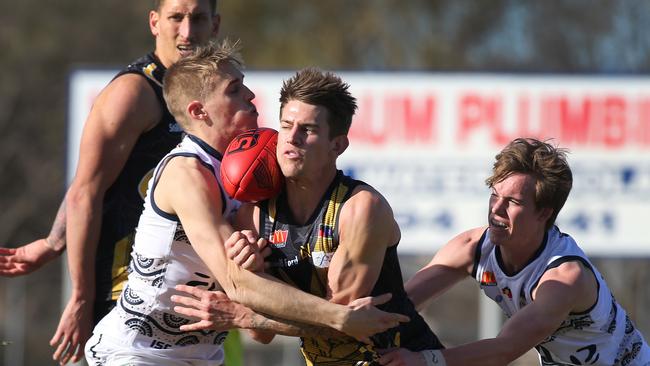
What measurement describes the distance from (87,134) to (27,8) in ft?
90.6

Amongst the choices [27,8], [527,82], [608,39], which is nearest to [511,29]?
[608,39]

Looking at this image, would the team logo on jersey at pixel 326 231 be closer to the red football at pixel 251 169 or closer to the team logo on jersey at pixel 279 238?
the team logo on jersey at pixel 279 238

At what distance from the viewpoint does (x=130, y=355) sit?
477 centimetres

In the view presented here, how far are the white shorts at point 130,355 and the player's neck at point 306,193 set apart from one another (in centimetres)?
86

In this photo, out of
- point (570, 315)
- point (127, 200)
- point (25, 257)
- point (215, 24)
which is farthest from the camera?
point (215, 24)

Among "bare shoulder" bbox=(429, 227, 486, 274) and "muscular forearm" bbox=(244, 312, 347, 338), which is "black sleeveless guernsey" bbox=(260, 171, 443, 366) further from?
"bare shoulder" bbox=(429, 227, 486, 274)

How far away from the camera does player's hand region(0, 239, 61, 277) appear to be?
18.8 ft

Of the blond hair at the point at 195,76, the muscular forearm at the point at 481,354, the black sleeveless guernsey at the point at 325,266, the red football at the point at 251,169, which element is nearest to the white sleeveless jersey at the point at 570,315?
the muscular forearm at the point at 481,354

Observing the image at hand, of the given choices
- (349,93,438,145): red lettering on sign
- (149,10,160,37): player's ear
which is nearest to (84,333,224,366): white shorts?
(149,10,160,37): player's ear

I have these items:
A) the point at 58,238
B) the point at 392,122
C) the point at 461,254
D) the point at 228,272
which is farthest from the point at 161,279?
the point at 392,122

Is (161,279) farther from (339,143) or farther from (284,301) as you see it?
(339,143)

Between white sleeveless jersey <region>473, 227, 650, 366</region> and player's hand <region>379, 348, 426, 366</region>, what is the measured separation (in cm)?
69

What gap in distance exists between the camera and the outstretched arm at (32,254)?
574 centimetres

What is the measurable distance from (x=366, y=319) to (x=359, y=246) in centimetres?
28
